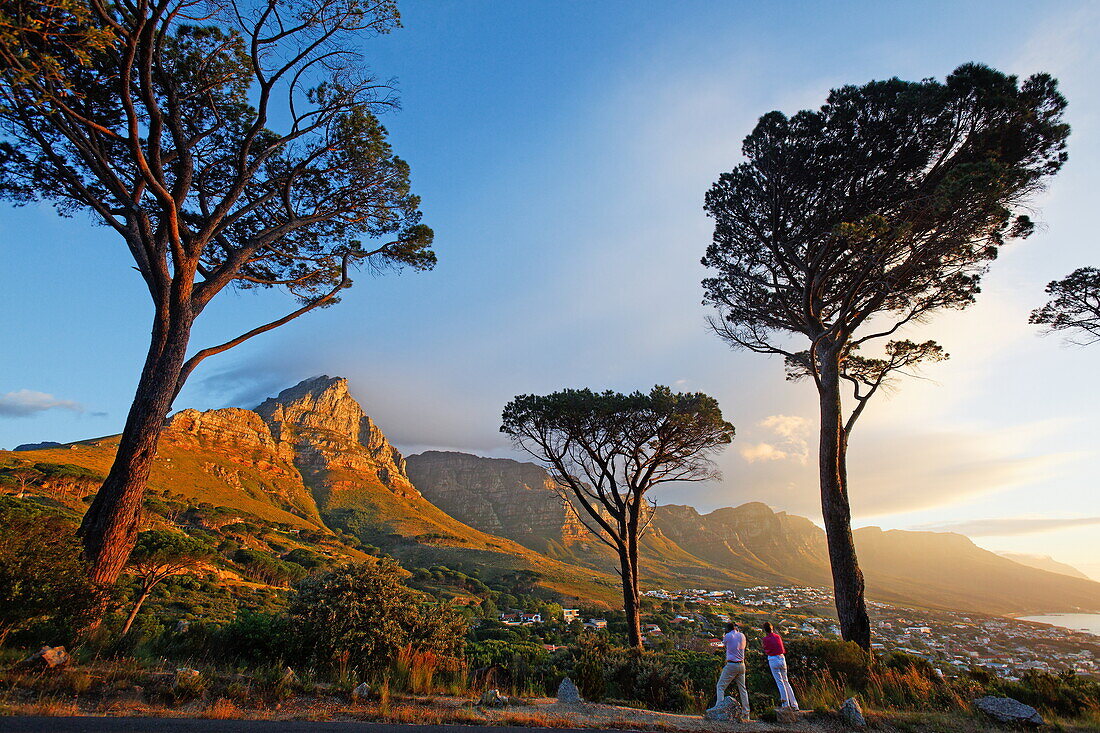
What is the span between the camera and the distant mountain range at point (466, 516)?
79.9m

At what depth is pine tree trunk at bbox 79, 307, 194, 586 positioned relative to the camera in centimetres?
712

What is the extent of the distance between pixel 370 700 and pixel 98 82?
12323mm

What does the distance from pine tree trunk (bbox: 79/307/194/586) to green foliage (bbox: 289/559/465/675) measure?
278 centimetres

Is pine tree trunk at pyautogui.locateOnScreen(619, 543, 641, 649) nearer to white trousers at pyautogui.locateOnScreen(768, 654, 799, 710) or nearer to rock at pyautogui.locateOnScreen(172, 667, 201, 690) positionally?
white trousers at pyautogui.locateOnScreen(768, 654, 799, 710)

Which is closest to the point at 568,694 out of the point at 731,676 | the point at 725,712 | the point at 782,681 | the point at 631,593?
the point at 725,712

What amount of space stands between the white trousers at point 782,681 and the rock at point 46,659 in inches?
376

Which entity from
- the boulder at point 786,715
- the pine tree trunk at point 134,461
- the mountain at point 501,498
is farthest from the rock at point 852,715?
the mountain at point 501,498

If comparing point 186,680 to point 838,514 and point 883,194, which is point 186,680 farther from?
point 883,194

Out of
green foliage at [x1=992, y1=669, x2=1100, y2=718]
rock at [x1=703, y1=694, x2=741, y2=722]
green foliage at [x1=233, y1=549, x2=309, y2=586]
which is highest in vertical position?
green foliage at [x1=992, y1=669, x2=1100, y2=718]

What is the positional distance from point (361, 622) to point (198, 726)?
11.6 feet

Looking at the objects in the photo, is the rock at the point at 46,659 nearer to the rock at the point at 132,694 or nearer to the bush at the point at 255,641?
the rock at the point at 132,694

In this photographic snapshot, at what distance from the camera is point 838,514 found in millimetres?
10898

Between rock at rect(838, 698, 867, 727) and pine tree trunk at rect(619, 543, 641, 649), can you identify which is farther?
pine tree trunk at rect(619, 543, 641, 649)

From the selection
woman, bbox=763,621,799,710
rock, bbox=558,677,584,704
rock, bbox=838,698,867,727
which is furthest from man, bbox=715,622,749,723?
rock, bbox=558,677,584,704
